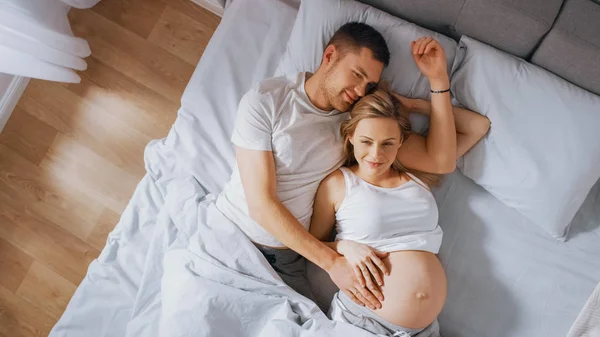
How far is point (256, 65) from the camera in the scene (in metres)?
1.87

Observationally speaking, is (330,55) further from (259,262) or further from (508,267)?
(508,267)

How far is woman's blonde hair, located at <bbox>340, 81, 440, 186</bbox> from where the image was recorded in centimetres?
148

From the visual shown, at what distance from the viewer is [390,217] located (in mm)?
1543

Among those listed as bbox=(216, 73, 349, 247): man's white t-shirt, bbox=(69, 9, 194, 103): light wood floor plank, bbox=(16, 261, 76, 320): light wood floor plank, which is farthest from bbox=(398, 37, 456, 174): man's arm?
bbox=(16, 261, 76, 320): light wood floor plank

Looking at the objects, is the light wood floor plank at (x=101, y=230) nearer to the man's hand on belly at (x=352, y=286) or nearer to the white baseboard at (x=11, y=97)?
the white baseboard at (x=11, y=97)

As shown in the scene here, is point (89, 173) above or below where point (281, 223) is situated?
below

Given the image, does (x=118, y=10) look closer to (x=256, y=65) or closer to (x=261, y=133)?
(x=256, y=65)

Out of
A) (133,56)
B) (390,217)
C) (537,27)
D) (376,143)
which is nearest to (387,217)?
(390,217)

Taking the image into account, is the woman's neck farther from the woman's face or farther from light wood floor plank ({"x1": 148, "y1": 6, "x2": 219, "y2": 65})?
light wood floor plank ({"x1": 148, "y1": 6, "x2": 219, "y2": 65})

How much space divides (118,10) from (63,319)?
1339mm

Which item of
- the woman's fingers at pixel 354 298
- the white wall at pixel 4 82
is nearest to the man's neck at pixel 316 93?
the woman's fingers at pixel 354 298

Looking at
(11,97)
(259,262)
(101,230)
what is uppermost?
(259,262)

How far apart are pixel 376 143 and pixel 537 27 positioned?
65 centimetres

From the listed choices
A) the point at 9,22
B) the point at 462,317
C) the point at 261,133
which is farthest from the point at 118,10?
the point at 462,317
